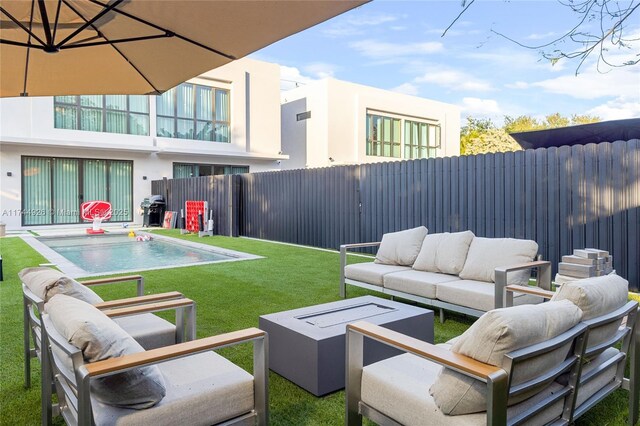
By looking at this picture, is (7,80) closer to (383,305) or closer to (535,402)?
(383,305)

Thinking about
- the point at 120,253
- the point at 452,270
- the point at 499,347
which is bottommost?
the point at 120,253

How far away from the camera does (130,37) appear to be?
3854mm

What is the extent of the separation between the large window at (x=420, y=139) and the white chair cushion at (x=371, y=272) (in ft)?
69.8

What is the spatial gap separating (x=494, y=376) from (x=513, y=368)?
0.11 m

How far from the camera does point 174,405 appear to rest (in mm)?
1839

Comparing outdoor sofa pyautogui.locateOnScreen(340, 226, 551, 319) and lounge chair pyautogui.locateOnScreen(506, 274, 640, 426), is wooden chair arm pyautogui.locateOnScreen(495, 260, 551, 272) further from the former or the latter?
lounge chair pyautogui.locateOnScreen(506, 274, 640, 426)

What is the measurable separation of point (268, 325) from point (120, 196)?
55.1 feet

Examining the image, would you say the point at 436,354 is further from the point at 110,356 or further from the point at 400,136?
the point at 400,136

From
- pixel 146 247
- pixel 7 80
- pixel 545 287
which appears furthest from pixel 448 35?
pixel 146 247

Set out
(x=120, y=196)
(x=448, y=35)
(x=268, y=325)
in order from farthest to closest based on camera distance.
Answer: (x=120, y=196) < (x=448, y=35) < (x=268, y=325)

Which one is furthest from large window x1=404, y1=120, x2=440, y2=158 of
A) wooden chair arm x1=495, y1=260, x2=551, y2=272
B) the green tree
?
wooden chair arm x1=495, y1=260, x2=551, y2=272

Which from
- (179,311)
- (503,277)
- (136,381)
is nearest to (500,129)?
(503,277)

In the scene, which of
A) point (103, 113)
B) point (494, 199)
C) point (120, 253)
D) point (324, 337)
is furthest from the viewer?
point (103, 113)

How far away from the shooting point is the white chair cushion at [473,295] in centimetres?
399
